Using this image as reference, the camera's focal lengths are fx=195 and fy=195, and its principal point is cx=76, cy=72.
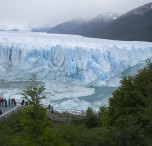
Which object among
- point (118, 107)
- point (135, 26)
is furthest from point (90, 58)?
point (135, 26)

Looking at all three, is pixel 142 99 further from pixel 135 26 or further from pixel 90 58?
pixel 135 26

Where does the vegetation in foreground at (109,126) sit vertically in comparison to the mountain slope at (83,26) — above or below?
below

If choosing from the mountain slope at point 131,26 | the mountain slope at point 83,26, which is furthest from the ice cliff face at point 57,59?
the mountain slope at point 83,26

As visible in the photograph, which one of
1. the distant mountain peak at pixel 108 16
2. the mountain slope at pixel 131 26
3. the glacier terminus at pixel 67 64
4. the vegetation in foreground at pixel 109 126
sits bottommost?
the vegetation in foreground at pixel 109 126

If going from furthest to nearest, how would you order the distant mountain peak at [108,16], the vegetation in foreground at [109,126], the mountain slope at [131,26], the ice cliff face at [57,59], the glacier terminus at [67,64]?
the distant mountain peak at [108,16] → the mountain slope at [131,26] → the ice cliff face at [57,59] → the glacier terminus at [67,64] → the vegetation in foreground at [109,126]

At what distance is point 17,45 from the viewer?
63.3ft

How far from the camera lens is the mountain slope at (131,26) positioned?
140 ft

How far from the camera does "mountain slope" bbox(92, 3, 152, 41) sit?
140 feet

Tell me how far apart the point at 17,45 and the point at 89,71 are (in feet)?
25.0

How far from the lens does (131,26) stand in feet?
153

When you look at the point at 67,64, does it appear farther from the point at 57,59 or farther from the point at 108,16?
the point at 108,16

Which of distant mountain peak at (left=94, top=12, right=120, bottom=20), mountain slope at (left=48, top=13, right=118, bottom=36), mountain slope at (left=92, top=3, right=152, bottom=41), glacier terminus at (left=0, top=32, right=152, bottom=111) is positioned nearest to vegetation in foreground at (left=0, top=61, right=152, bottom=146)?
glacier terminus at (left=0, top=32, right=152, bottom=111)

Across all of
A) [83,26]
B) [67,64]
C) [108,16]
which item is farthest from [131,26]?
[67,64]

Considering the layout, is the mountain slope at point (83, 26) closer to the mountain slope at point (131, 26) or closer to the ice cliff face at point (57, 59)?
the mountain slope at point (131, 26)
